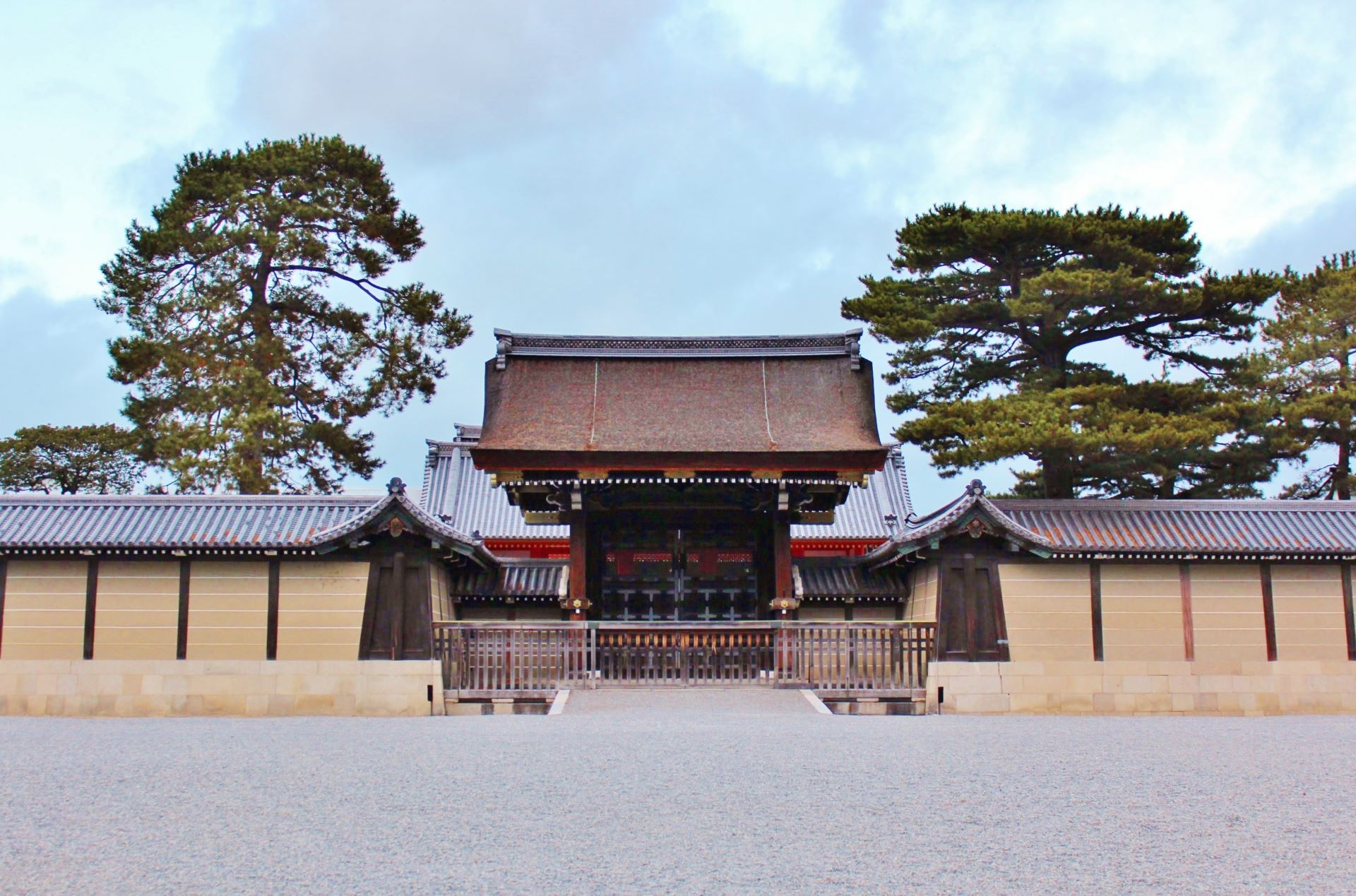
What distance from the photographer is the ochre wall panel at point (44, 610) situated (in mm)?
17438

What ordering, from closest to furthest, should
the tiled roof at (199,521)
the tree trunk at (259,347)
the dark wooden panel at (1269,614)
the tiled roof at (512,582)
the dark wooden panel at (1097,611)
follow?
the tiled roof at (199,521) < the dark wooden panel at (1097,611) < the dark wooden panel at (1269,614) < the tiled roof at (512,582) < the tree trunk at (259,347)

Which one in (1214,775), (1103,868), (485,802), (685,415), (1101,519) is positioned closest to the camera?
(1103,868)

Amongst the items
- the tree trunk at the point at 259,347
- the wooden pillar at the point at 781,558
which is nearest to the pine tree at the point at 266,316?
the tree trunk at the point at 259,347

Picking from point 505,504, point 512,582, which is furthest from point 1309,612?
point 505,504

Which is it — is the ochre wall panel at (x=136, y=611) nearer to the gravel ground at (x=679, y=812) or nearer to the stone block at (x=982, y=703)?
the gravel ground at (x=679, y=812)

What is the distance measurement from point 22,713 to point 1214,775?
624 inches

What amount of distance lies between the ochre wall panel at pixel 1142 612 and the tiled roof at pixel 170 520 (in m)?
11.4

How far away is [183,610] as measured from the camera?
689 inches

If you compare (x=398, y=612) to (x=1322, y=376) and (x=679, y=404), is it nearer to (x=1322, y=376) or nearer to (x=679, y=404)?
(x=679, y=404)

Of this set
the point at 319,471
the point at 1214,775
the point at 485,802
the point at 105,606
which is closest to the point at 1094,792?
the point at 1214,775

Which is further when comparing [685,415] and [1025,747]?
[685,415]

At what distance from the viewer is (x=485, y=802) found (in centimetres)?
852

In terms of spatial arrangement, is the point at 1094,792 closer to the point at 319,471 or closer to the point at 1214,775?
the point at 1214,775

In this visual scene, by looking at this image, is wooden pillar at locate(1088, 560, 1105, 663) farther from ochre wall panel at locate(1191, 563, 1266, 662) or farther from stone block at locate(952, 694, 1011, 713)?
stone block at locate(952, 694, 1011, 713)
